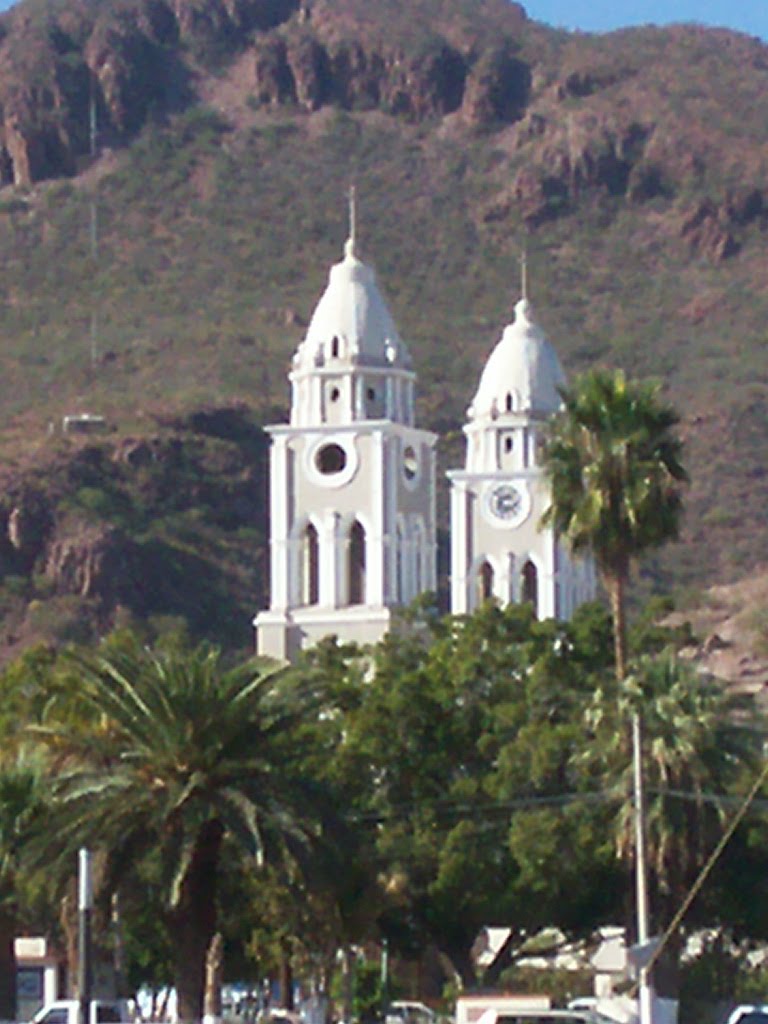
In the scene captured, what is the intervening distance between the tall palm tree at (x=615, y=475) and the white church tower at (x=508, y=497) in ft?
157

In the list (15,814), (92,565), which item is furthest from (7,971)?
(92,565)

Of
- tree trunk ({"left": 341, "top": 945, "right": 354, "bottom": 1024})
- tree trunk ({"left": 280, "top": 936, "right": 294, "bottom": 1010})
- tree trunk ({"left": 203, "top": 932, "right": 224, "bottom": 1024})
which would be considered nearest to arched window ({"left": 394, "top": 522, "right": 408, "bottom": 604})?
tree trunk ({"left": 280, "top": 936, "right": 294, "bottom": 1010})

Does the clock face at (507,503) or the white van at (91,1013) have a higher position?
the clock face at (507,503)

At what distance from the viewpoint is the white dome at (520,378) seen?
12019cm

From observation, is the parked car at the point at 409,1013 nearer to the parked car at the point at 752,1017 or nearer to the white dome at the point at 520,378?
the parked car at the point at 752,1017

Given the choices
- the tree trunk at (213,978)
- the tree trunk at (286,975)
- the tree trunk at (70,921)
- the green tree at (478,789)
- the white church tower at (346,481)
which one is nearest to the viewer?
the tree trunk at (70,921)

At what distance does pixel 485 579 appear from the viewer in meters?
122

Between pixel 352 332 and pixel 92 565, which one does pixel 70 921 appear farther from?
pixel 92 565

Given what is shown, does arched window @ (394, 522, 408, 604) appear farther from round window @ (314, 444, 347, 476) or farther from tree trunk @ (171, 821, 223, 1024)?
tree trunk @ (171, 821, 223, 1024)

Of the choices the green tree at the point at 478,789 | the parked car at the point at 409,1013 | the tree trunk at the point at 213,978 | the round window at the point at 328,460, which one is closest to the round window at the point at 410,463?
the round window at the point at 328,460

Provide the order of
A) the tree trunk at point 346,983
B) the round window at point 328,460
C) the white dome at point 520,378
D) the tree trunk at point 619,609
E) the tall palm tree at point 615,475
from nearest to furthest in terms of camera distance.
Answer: the tall palm tree at point 615,475 → the tree trunk at point 619,609 → the tree trunk at point 346,983 → the round window at point 328,460 → the white dome at point 520,378

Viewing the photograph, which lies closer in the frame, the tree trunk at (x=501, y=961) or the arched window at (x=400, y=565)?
the tree trunk at (x=501, y=961)

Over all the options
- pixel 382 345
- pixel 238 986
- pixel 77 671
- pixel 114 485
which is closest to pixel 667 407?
pixel 77 671

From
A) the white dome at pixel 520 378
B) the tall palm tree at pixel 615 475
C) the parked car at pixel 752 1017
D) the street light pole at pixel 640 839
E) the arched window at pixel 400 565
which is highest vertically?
the white dome at pixel 520 378
